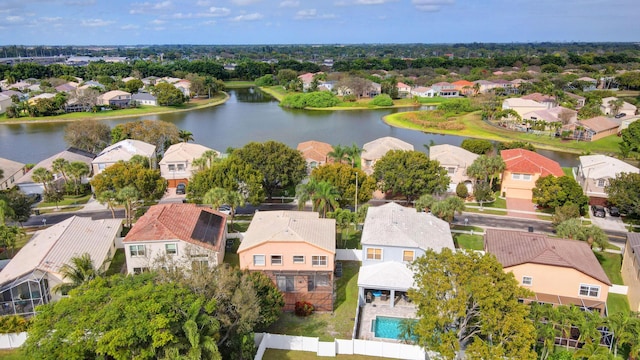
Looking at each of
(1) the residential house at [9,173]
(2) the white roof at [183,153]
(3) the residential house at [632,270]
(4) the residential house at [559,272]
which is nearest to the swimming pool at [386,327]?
(4) the residential house at [559,272]

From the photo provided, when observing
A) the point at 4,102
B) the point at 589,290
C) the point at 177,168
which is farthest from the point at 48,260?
the point at 4,102

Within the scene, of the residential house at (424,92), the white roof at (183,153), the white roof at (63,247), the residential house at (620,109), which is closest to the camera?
the white roof at (63,247)

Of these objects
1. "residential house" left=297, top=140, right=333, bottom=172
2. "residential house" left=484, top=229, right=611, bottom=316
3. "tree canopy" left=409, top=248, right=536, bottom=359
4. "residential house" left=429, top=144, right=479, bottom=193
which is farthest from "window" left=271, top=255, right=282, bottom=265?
"residential house" left=429, top=144, right=479, bottom=193

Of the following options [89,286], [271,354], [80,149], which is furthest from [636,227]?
[80,149]

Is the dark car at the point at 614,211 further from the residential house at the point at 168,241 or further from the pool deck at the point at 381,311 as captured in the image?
the residential house at the point at 168,241

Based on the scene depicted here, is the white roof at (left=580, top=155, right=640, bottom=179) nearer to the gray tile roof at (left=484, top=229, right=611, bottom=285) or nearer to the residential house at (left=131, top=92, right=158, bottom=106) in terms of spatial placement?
the gray tile roof at (left=484, top=229, right=611, bottom=285)

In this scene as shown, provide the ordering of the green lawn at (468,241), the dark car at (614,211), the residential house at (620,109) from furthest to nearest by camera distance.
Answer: the residential house at (620,109), the dark car at (614,211), the green lawn at (468,241)

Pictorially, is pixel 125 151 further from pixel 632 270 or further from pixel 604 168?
pixel 604 168
